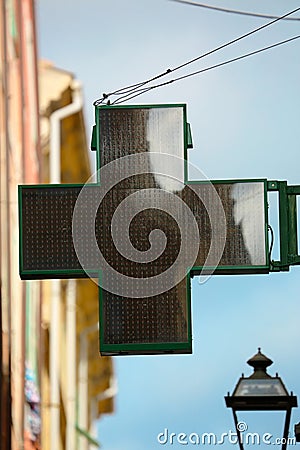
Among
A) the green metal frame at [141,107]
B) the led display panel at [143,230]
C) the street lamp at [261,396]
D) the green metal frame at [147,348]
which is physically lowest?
the street lamp at [261,396]

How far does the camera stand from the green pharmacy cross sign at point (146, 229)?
7648 millimetres

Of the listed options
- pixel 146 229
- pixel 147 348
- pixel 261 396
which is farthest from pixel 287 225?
pixel 261 396

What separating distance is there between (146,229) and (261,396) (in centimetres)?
294

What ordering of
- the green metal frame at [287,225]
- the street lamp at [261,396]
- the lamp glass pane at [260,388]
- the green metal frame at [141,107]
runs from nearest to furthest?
the green metal frame at [287,225]
the green metal frame at [141,107]
the street lamp at [261,396]
the lamp glass pane at [260,388]

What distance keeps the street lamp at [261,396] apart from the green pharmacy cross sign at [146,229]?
2.46 m

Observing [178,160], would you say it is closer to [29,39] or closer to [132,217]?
[132,217]

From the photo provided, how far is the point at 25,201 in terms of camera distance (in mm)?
7910

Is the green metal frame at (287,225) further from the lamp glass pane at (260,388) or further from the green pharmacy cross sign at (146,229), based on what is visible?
the lamp glass pane at (260,388)

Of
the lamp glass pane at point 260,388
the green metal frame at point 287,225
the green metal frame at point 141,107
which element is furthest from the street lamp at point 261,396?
the green metal frame at point 141,107

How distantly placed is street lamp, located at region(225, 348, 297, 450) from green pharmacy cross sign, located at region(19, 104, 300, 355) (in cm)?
246

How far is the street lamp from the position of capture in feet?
33.5

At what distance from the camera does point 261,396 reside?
10359 millimetres

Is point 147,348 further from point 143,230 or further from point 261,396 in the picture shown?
point 261,396

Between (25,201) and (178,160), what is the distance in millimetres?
715
